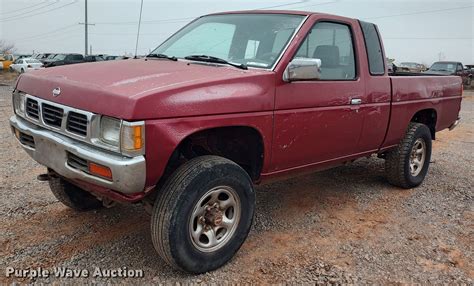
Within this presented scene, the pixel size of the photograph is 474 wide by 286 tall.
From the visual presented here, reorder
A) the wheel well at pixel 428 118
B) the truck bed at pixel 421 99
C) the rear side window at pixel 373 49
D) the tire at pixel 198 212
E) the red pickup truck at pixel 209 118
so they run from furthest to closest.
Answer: the wheel well at pixel 428 118
the truck bed at pixel 421 99
the rear side window at pixel 373 49
the tire at pixel 198 212
the red pickup truck at pixel 209 118

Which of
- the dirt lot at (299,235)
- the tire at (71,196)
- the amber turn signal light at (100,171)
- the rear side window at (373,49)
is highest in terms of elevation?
the rear side window at (373,49)

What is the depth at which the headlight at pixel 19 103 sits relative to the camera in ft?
11.0

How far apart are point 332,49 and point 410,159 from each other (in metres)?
2.08

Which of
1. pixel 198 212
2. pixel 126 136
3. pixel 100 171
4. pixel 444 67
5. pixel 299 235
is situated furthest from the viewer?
pixel 444 67

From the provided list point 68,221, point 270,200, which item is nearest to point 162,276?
point 68,221

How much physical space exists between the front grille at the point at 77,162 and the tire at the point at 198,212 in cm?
52

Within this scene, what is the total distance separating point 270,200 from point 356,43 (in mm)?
1891

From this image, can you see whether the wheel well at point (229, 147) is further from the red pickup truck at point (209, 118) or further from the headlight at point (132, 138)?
the headlight at point (132, 138)

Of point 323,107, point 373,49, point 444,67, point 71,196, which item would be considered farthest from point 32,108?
point 444,67

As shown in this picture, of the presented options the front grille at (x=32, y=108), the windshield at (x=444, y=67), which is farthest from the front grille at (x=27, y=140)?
the windshield at (x=444, y=67)

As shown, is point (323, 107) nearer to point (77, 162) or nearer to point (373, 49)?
point (373, 49)

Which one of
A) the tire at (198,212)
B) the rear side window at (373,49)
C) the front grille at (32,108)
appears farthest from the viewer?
the rear side window at (373,49)

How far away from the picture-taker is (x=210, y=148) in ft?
11.2

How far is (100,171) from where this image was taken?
2.64 m
